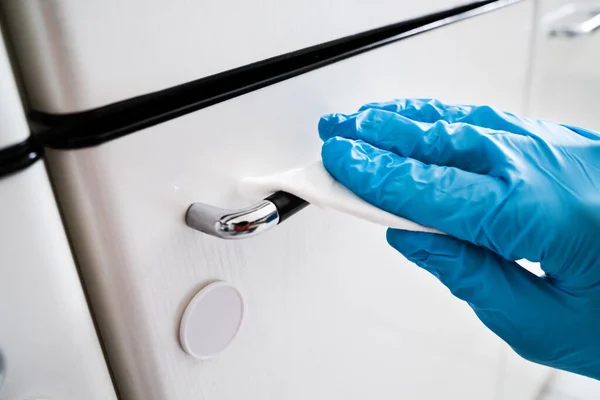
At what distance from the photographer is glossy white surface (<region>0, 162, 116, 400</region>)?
0.20m

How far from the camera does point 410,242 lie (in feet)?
1.01

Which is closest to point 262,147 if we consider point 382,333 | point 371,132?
point 371,132

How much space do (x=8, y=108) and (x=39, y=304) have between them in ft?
0.29

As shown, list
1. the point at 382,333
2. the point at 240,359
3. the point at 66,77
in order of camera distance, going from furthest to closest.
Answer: the point at 382,333 < the point at 240,359 < the point at 66,77

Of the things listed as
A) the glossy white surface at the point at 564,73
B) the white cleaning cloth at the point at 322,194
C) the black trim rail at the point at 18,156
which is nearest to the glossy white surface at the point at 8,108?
the black trim rail at the point at 18,156

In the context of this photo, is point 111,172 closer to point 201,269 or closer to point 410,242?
point 201,269

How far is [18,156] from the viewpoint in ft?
0.63

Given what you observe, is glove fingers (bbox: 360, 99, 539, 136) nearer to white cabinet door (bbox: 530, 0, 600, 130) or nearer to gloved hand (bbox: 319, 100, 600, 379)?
gloved hand (bbox: 319, 100, 600, 379)

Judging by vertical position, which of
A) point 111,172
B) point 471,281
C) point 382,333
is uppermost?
point 111,172

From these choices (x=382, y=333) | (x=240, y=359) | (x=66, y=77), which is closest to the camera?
(x=66, y=77)

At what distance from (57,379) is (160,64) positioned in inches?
6.3

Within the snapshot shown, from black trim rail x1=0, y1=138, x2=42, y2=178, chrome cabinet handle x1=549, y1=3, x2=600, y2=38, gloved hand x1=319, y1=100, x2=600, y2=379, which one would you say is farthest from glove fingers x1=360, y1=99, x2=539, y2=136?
chrome cabinet handle x1=549, y1=3, x2=600, y2=38

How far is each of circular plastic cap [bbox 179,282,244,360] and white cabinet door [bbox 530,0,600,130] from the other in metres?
0.50

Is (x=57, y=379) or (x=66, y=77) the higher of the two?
(x=66, y=77)
